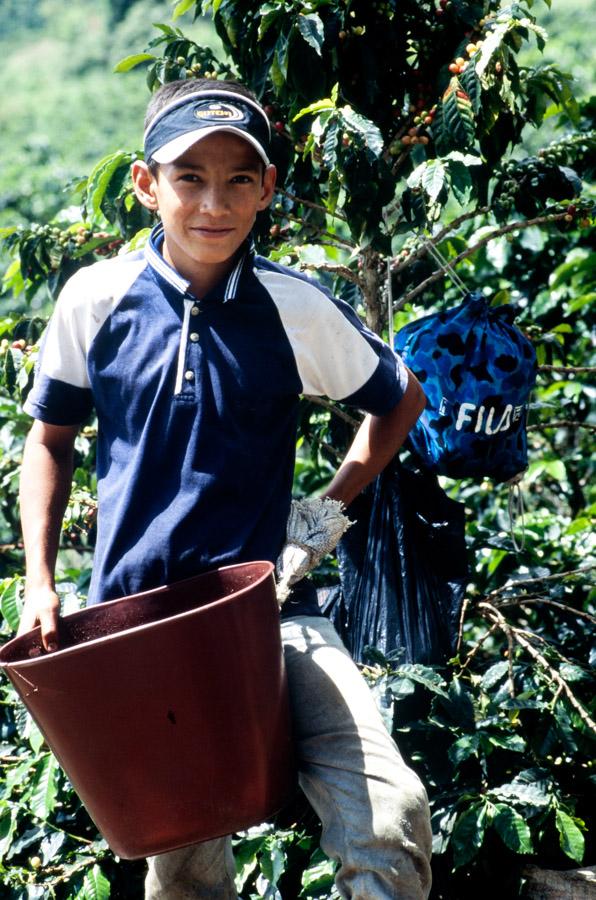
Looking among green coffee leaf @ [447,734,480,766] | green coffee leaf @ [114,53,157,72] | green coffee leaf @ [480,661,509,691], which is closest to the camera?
green coffee leaf @ [447,734,480,766]

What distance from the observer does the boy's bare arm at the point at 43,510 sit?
2131 mm

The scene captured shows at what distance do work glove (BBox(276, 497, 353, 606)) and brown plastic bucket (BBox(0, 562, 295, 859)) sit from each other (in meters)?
0.17

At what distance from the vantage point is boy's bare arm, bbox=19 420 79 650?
2131 mm

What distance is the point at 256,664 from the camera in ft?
6.25

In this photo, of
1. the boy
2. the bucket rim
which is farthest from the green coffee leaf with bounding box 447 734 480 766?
the bucket rim

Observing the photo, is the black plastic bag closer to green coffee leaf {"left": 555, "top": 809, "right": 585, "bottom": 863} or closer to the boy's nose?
green coffee leaf {"left": 555, "top": 809, "right": 585, "bottom": 863}

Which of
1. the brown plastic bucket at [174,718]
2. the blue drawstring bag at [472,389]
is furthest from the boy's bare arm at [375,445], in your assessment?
the brown plastic bucket at [174,718]

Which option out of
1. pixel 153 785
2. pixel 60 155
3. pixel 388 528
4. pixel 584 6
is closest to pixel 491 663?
pixel 388 528

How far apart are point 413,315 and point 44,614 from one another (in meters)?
2.05

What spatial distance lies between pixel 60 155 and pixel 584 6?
7005 millimetres

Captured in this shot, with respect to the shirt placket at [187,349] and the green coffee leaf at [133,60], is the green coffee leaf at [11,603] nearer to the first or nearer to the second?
the shirt placket at [187,349]

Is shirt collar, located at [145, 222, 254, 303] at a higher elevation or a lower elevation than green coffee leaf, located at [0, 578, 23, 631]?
higher

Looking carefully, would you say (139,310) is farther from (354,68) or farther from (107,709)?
(354,68)

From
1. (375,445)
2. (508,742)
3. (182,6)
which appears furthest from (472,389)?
(182,6)
